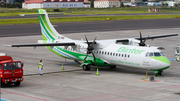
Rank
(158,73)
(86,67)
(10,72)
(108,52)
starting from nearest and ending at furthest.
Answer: (10,72), (158,73), (108,52), (86,67)

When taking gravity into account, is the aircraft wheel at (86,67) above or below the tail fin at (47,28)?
below

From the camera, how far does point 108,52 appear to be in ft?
93.7

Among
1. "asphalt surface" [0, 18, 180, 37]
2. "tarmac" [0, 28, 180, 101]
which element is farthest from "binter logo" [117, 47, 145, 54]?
"asphalt surface" [0, 18, 180, 37]

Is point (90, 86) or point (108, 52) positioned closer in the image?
point (90, 86)

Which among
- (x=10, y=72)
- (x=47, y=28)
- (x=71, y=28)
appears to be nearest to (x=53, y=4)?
(x=71, y=28)

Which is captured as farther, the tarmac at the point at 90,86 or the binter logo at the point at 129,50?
the binter logo at the point at 129,50

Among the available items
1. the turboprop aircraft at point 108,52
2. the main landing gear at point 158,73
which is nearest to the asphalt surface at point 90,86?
the main landing gear at point 158,73

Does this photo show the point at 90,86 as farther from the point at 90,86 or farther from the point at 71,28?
the point at 71,28

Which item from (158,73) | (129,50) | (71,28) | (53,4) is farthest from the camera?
(53,4)

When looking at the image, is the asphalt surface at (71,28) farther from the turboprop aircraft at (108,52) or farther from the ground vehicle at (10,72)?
the ground vehicle at (10,72)

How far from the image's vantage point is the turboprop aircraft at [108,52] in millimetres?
25297

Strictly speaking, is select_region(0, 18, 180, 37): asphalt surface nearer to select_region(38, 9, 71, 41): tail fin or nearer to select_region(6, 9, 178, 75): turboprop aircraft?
select_region(38, 9, 71, 41): tail fin

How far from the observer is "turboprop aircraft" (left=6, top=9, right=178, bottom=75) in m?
25.3

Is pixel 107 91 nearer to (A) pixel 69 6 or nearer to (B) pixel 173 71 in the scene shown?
(B) pixel 173 71
